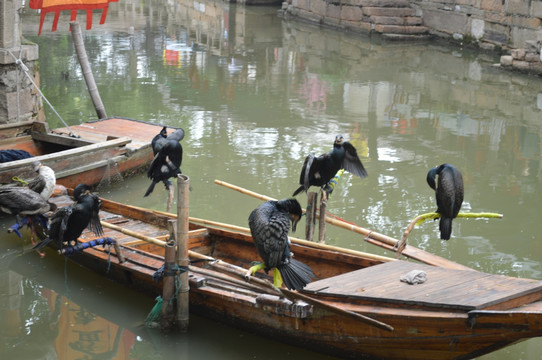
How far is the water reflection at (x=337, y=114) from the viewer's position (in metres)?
9.20

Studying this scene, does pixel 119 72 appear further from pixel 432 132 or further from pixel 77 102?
pixel 432 132

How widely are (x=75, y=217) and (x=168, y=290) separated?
1.12 meters

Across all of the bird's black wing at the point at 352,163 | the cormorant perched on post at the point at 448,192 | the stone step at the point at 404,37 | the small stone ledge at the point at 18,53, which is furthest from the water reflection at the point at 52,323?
the stone step at the point at 404,37

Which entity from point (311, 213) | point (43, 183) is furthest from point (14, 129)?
point (311, 213)

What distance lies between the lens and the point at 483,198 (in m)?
9.78

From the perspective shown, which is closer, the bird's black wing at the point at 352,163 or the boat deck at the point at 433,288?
the boat deck at the point at 433,288

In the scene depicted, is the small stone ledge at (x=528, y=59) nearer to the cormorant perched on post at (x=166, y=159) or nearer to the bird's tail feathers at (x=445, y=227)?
the cormorant perched on post at (x=166, y=159)

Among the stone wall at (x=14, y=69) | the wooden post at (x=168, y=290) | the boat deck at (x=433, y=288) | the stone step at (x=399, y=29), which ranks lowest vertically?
the wooden post at (x=168, y=290)

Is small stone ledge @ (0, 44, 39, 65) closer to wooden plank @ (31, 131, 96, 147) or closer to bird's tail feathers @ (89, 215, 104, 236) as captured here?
wooden plank @ (31, 131, 96, 147)

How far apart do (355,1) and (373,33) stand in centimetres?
125

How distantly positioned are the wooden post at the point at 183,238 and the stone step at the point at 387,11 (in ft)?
56.5

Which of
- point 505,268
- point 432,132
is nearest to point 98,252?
point 505,268

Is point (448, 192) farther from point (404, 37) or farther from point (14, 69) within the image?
point (404, 37)

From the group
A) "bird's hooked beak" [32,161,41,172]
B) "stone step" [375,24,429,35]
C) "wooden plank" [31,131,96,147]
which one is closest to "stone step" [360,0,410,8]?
"stone step" [375,24,429,35]
